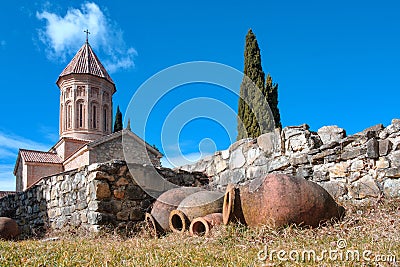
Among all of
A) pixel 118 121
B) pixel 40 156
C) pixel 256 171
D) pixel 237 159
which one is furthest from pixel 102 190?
pixel 118 121

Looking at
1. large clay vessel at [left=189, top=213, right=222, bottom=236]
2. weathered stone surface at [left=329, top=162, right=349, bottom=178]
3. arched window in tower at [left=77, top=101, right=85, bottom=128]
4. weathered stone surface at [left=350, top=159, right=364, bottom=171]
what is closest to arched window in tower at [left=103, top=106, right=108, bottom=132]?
arched window in tower at [left=77, top=101, right=85, bottom=128]

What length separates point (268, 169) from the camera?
5.77 meters

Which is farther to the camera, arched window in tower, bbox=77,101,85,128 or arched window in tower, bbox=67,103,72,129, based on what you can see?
arched window in tower, bbox=67,103,72,129

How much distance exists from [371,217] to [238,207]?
137 cm

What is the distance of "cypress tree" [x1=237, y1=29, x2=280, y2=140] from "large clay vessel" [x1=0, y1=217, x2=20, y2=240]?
195 inches

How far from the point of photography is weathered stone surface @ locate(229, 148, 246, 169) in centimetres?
643

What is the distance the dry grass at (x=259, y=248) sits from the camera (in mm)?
2639

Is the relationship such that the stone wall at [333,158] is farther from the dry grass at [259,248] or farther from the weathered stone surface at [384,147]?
the dry grass at [259,248]

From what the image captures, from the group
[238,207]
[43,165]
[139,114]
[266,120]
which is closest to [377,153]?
[238,207]

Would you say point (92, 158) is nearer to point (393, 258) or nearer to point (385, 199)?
A: point (385, 199)

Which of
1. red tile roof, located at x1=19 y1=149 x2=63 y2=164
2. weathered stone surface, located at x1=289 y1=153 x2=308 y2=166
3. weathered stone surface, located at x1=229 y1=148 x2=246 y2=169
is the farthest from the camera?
red tile roof, located at x1=19 y1=149 x2=63 y2=164

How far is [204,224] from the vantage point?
4.33m

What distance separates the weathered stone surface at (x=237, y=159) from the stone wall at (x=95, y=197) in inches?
37.6

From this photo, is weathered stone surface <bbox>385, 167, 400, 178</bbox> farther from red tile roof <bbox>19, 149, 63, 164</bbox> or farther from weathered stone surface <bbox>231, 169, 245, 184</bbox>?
red tile roof <bbox>19, 149, 63, 164</bbox>
